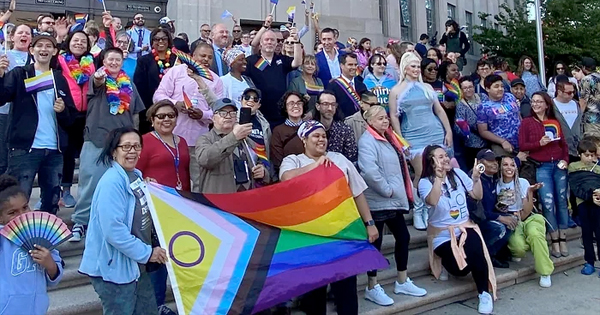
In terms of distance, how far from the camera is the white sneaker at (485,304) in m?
5.02

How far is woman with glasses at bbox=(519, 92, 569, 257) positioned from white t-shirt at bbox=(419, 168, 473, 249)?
1.89 m

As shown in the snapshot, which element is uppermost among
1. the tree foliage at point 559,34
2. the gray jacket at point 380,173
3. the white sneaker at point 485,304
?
the tree foliage at point 559,34

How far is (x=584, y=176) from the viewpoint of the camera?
632cm

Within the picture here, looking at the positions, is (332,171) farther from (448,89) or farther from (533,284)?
(448,89)

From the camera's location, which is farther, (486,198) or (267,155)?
(486,198)

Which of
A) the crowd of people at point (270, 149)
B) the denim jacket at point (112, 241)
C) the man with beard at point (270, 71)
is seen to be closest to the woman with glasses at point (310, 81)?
the crowd of people at point (270, 149)

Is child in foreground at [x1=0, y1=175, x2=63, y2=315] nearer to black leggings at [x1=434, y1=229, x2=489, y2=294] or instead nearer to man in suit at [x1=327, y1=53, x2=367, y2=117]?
black leggings at [x1=434, y1=229, x2=489, y2=294]

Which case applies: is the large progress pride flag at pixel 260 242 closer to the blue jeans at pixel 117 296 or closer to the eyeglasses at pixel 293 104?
the blue jeans at pixel 117 296

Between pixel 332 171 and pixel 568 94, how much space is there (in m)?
4.54

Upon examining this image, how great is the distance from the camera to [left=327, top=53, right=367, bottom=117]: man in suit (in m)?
6.23

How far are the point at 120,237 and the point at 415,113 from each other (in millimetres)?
4038

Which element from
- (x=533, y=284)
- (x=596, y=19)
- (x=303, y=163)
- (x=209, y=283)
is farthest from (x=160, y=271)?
(x=596, y=19)

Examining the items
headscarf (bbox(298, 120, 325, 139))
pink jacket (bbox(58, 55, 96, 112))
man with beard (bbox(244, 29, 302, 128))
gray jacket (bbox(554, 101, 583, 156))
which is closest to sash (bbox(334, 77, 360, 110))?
man with beard (bbox(244, 29, 302, 128))

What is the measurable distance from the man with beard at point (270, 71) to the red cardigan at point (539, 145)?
10.7 ft
